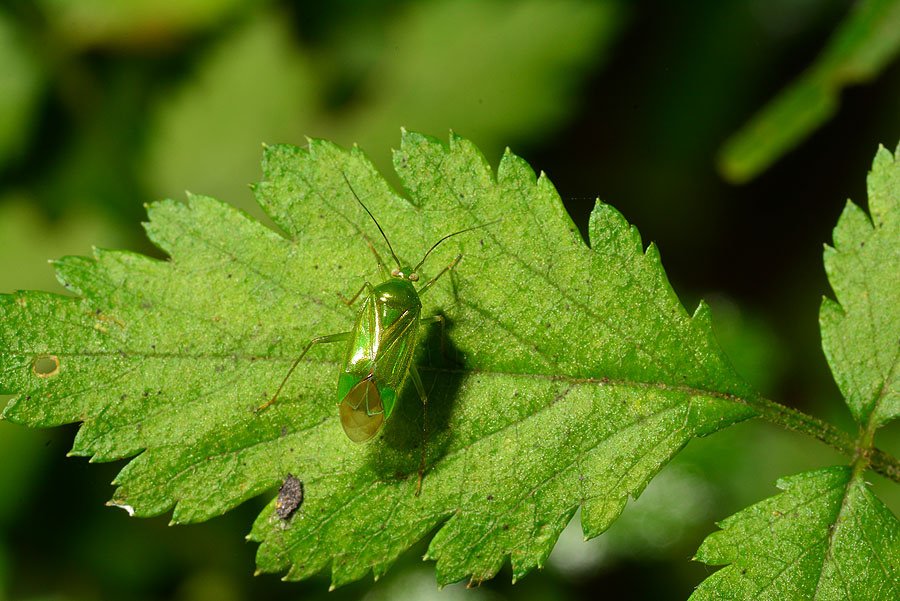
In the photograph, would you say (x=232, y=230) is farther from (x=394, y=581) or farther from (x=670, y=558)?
(x=670, y=558)

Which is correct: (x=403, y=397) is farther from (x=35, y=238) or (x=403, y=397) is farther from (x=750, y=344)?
(x=35, y=238)

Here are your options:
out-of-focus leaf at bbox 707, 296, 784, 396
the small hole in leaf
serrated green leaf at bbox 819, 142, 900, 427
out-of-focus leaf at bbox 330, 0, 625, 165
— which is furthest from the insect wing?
out-of-focus leaf at bbox 707, 296, 784, 396

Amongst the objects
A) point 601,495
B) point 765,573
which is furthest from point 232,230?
point 765,573

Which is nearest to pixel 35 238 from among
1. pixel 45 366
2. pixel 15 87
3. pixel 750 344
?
pixel 15 87

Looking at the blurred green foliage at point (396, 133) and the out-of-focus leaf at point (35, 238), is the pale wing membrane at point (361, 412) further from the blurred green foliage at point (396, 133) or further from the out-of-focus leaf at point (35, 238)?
the out-of-focus leaf at point (35, 238)

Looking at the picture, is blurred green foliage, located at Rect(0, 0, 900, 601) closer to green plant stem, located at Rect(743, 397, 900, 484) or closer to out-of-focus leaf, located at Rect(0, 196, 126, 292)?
out-of-focus leaf, located at Rect(0, 196, 126, 292)
